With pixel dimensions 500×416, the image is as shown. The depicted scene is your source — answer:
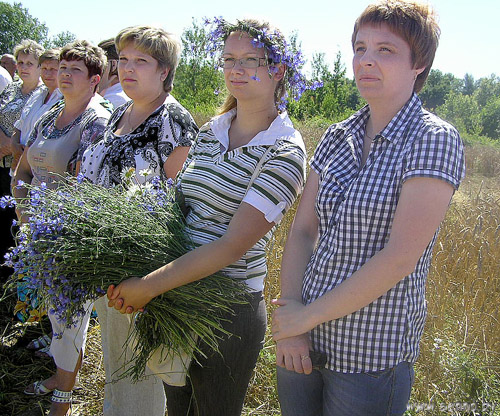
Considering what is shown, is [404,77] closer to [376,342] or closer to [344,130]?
[344,130]

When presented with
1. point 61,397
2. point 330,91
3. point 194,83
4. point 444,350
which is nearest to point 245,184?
point 444,350

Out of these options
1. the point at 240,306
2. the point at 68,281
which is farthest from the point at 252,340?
the point at 68,281

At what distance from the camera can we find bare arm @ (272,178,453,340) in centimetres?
140

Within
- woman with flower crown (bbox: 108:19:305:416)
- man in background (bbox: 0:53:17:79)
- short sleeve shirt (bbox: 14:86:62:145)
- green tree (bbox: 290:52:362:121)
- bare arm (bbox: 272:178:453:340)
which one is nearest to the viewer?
bare arm (bbox: 272:178:453:340)

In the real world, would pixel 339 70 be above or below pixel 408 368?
above

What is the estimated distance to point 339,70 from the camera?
21.3 m

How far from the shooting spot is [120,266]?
1.78 m

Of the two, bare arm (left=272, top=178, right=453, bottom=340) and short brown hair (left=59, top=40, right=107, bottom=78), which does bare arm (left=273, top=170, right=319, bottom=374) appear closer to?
bare arm (left=272, top=178, right=453, bottom=340)

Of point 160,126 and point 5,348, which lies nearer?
point 160,126

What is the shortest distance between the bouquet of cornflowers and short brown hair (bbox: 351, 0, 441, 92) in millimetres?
970

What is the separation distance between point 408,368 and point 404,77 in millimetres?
869

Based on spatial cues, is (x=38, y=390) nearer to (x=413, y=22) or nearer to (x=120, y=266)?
(x=120, y=266)

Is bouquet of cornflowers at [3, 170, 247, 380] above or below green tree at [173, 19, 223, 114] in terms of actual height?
below

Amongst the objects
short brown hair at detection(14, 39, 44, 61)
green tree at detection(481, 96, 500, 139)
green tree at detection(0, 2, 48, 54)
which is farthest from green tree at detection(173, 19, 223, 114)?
green tree at detection(481, 96, 500, 139)
